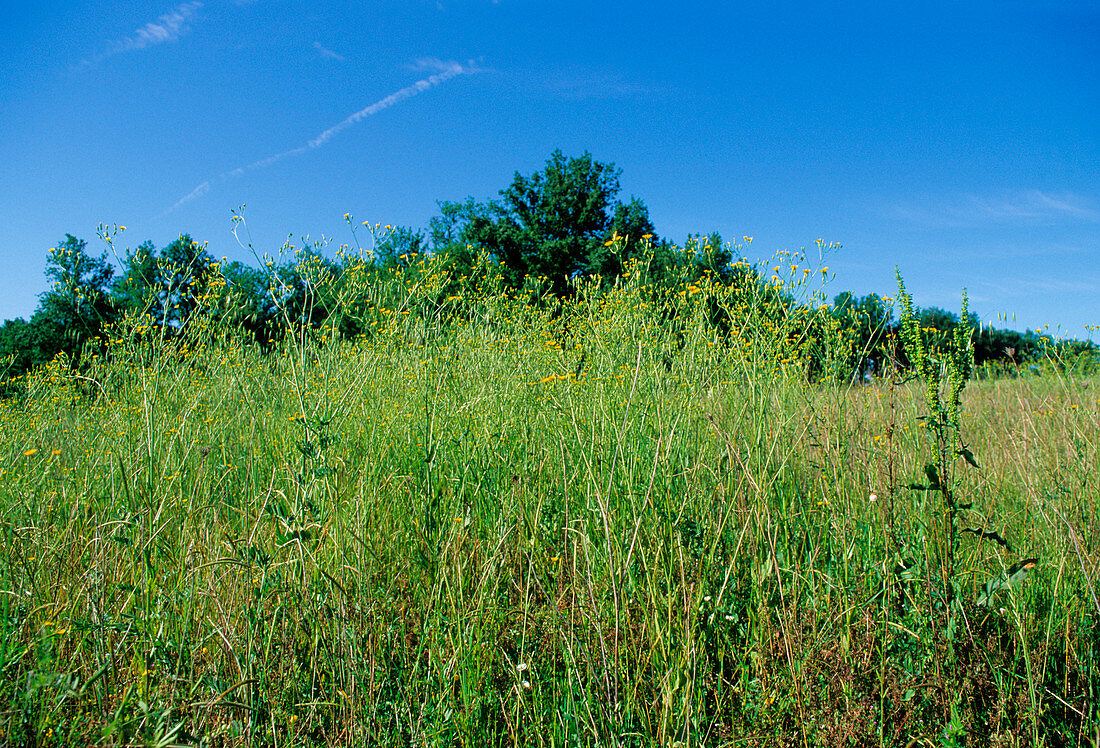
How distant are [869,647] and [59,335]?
24.7 meters

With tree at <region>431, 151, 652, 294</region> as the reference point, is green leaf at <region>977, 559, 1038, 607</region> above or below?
below

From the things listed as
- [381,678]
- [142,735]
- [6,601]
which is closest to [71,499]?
[6,601]

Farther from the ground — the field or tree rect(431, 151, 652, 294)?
tree rect(431, 151, 652, 294)

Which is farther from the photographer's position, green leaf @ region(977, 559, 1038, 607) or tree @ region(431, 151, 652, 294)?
tree @ region(431, 151, 652, 294)

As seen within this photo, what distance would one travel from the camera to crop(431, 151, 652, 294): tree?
24062 mm

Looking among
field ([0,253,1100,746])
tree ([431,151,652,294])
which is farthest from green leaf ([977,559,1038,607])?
tree ([431,151,652,294])

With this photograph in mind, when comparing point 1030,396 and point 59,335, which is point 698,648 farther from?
point 59,335

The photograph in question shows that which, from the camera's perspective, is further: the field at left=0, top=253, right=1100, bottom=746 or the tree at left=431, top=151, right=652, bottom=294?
the tree at left=431, top=151, right=652, bottom=294

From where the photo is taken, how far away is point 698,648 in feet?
4.62

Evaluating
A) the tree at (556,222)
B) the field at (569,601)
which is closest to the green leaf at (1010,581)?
the field at (569,601)

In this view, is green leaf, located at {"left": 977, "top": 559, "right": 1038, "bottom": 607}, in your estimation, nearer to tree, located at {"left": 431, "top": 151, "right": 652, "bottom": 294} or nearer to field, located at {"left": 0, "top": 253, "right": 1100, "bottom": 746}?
field, located at {"left": 0, "top": 253, "right": 1100, "bottom": 746}

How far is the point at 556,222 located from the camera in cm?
2514

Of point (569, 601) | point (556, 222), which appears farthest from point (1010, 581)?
point (556, 222)

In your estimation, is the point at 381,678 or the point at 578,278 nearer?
the point at 381,678
